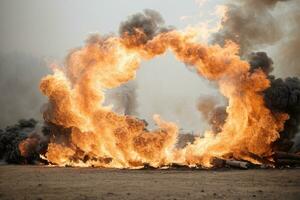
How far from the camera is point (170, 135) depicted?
3956 centimetres

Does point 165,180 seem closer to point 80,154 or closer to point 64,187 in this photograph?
point 64,187

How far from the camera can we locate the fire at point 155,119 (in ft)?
132

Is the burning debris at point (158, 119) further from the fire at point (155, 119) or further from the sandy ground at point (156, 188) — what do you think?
the sandy ground at point (156, 188)

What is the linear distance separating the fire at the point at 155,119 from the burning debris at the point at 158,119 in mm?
102

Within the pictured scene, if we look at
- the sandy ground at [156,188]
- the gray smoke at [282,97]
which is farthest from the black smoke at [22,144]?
the gray smoke at [282,97]

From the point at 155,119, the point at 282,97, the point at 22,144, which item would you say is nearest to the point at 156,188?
the point at 155,119

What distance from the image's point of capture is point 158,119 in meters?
39.8

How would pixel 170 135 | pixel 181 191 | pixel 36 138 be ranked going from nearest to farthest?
1. pixel 181 191
2. pixel 170 135
3. pixel 36 138

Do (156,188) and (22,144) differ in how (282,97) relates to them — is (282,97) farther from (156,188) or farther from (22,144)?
A: (22,144)

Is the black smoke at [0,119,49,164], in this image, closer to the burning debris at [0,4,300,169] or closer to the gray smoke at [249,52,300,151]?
the burning debris at [0,4,300,169]

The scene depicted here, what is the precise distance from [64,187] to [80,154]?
21178mm

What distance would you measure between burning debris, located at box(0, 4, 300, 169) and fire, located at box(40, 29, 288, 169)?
4.0 inches

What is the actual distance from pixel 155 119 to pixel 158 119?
37 cm

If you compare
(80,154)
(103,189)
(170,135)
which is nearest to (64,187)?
(103,189)
